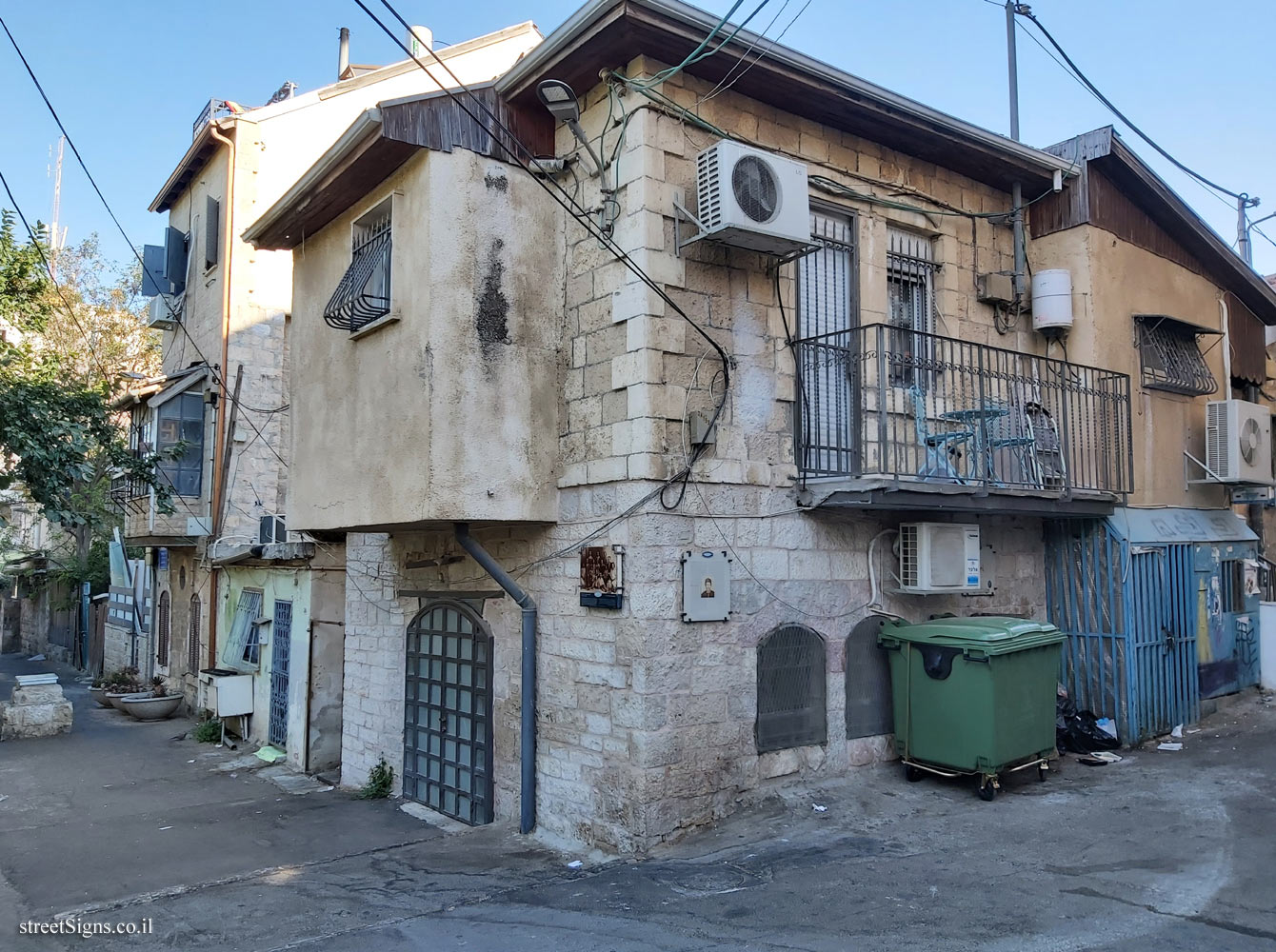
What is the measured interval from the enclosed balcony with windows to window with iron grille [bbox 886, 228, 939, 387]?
12 mm

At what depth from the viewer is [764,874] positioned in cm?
575

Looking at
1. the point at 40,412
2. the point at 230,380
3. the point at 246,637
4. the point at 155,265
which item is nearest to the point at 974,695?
the point at 40,412

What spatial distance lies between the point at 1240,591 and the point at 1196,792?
4.31 meters

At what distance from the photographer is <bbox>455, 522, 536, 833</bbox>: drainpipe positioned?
723 cm

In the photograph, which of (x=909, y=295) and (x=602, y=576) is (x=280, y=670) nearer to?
(x=602, y=576)

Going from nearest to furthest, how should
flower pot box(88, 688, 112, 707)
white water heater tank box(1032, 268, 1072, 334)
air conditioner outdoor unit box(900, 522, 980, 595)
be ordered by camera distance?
air conditioner outdoor unit box(900, 522, 980, 595)
white water heater tank box(1032, 268, 1072, 334)
flower pot box(88, 688, 112, 707)

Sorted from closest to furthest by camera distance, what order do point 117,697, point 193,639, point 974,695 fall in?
1. point 974,695
2. point 117,697
3. point 193,639

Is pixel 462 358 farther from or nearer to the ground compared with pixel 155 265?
nearer to the ground

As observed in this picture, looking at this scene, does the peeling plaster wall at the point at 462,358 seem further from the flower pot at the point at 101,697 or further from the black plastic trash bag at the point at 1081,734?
the flower pot at the point at 101,697

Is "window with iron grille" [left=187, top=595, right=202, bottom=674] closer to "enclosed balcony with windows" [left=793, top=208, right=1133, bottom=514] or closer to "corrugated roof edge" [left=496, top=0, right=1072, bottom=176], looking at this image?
"corrugated roof edge" [left=496, top=0, right=1072, bottom=176]

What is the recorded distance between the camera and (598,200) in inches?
278

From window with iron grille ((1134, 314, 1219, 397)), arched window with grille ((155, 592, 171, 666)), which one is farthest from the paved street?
arched window with grille ((155, 592, 171, 666))

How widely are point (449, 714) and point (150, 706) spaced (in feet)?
31.9

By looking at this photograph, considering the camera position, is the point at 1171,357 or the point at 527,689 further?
the point at 1171,357
